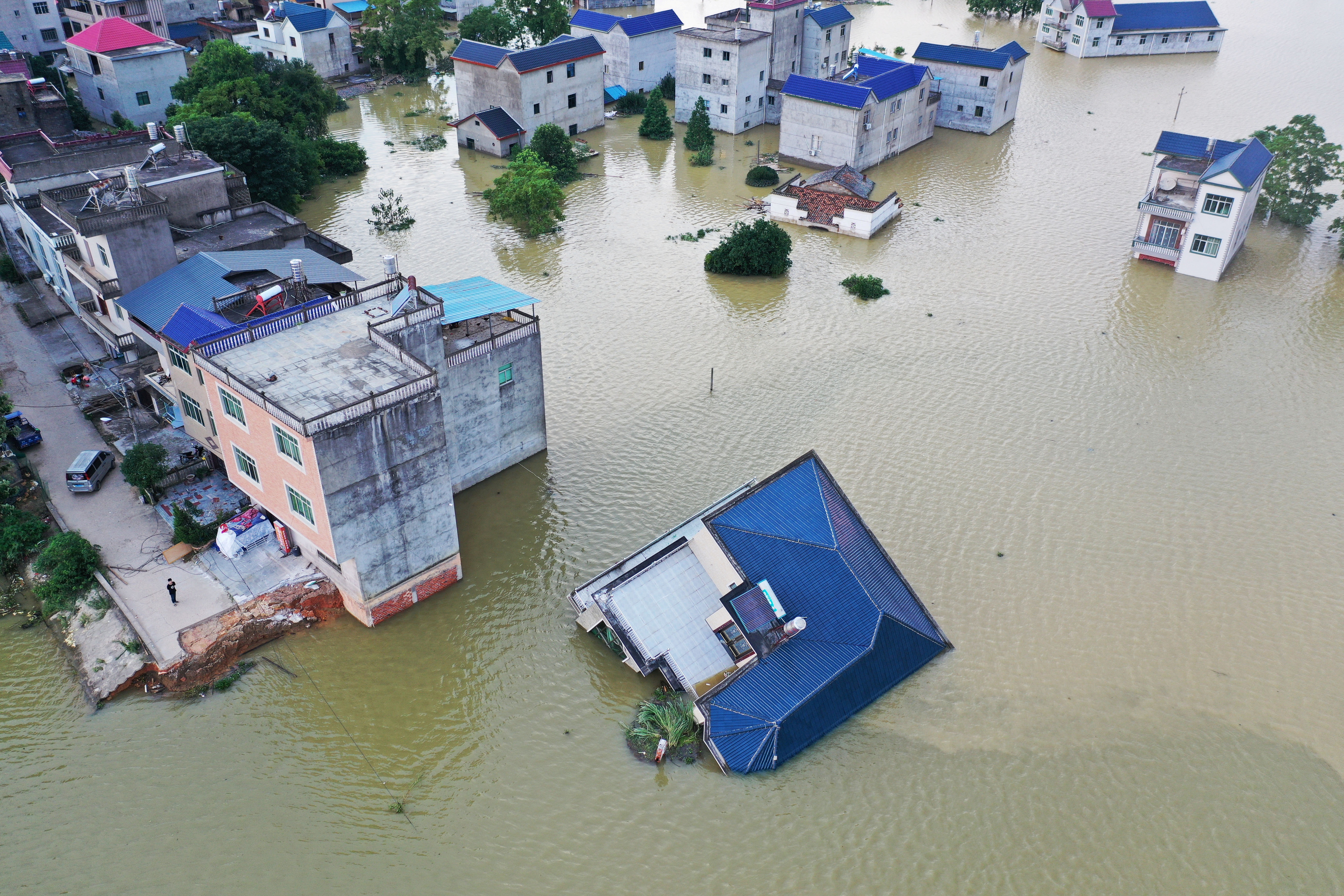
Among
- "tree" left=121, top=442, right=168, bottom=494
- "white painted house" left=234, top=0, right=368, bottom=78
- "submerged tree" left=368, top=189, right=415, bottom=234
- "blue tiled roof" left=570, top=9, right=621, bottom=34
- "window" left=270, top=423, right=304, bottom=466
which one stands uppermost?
"blue tiled roof" left=570, top=9, right=621, bottom=34

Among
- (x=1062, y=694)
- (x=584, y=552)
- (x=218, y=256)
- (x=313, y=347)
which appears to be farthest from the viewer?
(x=218, y=256)

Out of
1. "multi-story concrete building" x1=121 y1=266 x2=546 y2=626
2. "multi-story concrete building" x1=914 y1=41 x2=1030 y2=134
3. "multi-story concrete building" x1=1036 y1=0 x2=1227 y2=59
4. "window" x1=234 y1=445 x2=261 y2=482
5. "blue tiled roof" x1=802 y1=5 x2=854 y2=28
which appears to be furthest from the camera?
"multi-story concrete building" x1=1036 y1=0 x2=1227 y2=59

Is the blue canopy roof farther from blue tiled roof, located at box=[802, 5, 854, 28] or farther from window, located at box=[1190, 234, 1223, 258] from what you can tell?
blue tiled roof, located at box=[802, 5, 854, 28]

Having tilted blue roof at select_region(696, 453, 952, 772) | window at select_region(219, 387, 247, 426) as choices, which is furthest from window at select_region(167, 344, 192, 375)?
tilted blue roof at select_region(696, 453, 952, 772)

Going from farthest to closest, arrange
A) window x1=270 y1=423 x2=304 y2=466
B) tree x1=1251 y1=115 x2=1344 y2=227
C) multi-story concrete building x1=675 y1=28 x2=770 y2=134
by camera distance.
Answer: multi-story concrete building x1=675 y1=28 x2=770 y2=134 → tree x1=1251 y1=115 x2=1344 y2=227 → window x1=270 y1=423 x2=304 y2=466

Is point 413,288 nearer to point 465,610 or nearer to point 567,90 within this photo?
point 465,610

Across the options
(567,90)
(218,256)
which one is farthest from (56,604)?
(567,90)

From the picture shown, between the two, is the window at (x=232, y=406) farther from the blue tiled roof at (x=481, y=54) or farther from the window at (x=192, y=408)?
the blue tiled roof at (x=481, y=54)
